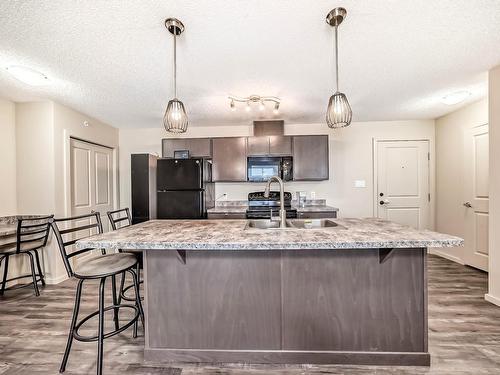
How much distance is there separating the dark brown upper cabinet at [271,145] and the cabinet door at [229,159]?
174 millimetres

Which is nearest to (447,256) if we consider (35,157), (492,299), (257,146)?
(492,299)

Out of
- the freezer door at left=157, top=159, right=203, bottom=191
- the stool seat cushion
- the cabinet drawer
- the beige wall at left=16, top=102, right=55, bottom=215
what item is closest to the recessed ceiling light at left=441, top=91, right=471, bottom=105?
the cabinet drawer

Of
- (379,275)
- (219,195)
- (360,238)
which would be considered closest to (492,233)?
(379,275)

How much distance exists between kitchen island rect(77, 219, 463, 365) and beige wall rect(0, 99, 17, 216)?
2.55 m

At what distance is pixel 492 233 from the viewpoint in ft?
7.93

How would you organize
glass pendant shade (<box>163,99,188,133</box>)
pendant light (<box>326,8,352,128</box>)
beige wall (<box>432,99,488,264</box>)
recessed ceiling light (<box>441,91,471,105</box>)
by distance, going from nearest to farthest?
pendant light (<box>326,8,352,128</box>) < glass pendant shade (<box>163,99,188,133</box>) < recessed ceiling light (<box>441,91,471,105</box>) < beige wall (<box>432,99,488,264</box>)

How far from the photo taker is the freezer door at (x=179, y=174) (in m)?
3.66

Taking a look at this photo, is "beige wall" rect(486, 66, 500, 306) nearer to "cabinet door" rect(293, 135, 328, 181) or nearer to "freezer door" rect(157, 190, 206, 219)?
"cabinet door" rect(293, 135, 328, 181)

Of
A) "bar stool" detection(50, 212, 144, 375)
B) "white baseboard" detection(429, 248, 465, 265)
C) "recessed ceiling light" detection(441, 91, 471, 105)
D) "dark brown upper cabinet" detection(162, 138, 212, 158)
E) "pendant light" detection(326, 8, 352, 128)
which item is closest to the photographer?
"bar stool" detection(50, 212, 144, 375)

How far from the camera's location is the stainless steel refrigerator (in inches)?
144

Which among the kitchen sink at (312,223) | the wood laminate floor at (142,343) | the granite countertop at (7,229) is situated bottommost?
the wood laminate floor at (142,343)

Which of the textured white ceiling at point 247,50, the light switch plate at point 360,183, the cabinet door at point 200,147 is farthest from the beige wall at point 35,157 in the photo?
the light switch plate at point 360,183

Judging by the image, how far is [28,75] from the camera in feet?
7.70

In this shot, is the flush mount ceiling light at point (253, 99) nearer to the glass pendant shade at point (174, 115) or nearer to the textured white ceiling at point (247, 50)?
the textured white ceiling at point (247, 50)
